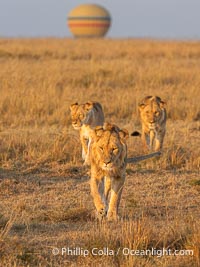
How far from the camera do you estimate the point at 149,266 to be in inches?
191

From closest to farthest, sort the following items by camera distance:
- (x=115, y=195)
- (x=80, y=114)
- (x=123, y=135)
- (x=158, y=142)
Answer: (x=123, y=135)
(x=115, y=195)
(x=80, y=114)
(x=158, y=142)

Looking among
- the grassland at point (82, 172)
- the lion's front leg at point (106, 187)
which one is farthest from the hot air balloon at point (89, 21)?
the lion's front leg at point (106, 187)

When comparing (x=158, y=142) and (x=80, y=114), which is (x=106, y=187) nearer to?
(x=80, y=114)

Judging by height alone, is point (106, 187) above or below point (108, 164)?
below

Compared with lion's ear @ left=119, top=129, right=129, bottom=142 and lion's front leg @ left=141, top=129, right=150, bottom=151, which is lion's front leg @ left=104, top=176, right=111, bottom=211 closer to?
lion's ear @ left=119, top=129, right=129, bottom=142

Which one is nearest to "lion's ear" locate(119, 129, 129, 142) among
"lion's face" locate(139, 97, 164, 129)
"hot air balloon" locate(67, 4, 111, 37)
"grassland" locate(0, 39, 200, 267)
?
"grassland" locate(0, 39, 200, 267)

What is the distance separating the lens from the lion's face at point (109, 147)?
5793 mm

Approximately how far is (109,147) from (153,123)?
390cm

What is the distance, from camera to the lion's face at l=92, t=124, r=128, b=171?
5793 mm

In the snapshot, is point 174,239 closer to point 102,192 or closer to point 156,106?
point 102,192

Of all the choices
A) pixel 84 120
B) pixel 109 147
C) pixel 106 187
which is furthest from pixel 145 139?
pixel 109 147

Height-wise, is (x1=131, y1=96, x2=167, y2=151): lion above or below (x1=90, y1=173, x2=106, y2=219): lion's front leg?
above

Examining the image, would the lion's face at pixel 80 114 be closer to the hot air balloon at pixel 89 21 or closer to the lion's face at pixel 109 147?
the lion's face at pixel 109 147

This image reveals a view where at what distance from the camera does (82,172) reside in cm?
853
